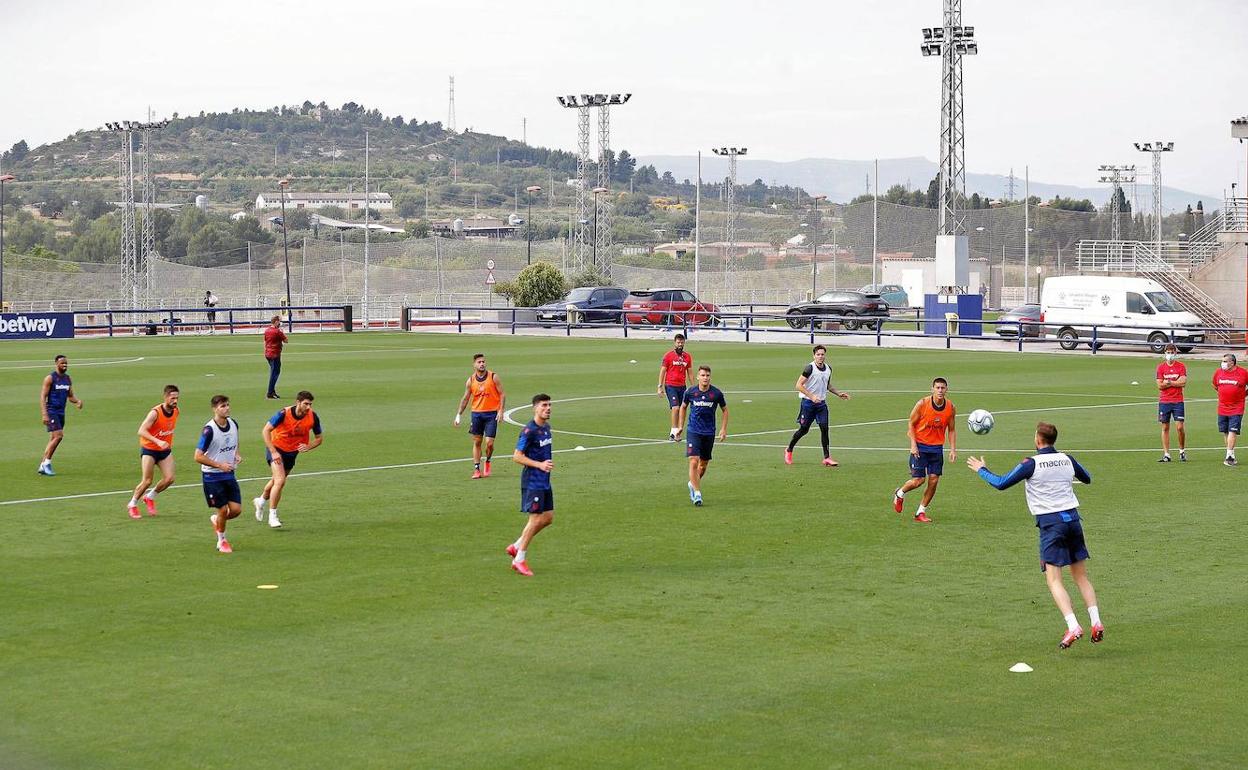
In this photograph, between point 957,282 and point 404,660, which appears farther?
point 957,282

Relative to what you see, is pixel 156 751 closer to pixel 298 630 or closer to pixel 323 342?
pixel 298 630

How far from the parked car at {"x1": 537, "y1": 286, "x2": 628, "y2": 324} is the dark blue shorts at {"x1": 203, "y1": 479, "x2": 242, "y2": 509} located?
52.7 metres

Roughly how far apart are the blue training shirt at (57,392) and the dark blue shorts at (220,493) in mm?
7762

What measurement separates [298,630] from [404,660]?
150 centimetres

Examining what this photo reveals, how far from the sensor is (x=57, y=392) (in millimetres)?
23594

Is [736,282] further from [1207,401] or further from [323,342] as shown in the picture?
[1207,401]

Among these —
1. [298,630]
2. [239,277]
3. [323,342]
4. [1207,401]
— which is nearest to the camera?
[298,630]

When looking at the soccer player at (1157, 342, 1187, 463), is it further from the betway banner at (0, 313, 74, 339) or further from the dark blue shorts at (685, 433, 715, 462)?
the betway banner at (0, 313, 74, 339)

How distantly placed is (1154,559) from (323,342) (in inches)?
1835

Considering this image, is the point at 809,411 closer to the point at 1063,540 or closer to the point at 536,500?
the point at 536,500

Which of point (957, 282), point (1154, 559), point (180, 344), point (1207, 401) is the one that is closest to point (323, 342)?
point (180, 344)

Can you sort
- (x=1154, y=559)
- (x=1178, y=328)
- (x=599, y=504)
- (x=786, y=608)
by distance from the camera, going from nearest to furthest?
1. (x=786, y=608)
2. (x=1154, y=559)
3. (x=599, y=504)
4. (x=1178, y=328)

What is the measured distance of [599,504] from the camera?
2045 cm

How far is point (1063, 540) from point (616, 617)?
13.2 ft
